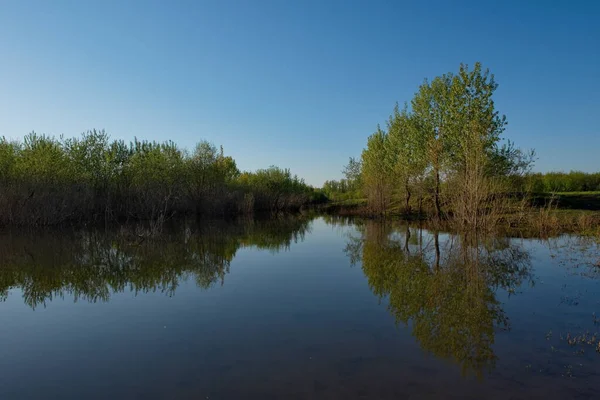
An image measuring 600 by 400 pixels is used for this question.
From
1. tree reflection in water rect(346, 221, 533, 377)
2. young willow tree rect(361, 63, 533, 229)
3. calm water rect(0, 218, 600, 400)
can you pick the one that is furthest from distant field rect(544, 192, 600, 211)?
calm water rect(0, 218, 600, 400)

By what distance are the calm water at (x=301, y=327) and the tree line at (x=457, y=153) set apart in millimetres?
6650

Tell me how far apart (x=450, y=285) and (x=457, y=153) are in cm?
1908

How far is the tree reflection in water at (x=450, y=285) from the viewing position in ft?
19.0

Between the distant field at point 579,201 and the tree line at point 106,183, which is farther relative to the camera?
the distant field at point 579,201

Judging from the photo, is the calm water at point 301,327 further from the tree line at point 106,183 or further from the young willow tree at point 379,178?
the young willow tree at point 379,178

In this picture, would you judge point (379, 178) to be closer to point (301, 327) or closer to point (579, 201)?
point (579, 201)

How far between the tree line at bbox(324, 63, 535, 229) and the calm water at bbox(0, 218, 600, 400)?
665 cm

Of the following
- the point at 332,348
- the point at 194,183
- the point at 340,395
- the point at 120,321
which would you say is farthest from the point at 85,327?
the point at 194,183

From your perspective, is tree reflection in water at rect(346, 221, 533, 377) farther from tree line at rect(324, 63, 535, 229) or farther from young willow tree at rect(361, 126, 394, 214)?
young willow tree at rect(361, 126, 394, 214)

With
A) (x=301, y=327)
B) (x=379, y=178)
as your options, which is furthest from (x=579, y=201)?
(x=301, y=327)

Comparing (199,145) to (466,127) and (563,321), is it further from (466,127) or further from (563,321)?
(563,321)

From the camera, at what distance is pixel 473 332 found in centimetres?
620

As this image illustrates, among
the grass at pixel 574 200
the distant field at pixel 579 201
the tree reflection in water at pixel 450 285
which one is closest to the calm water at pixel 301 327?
the tree reflection in water at pixel 450 285

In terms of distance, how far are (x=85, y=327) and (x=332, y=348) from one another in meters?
4.64
